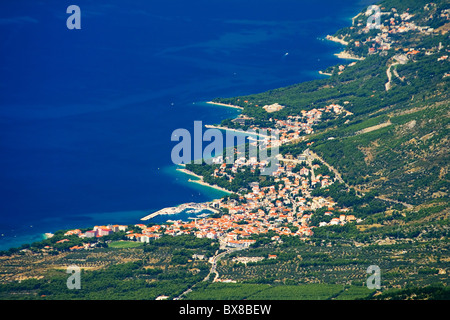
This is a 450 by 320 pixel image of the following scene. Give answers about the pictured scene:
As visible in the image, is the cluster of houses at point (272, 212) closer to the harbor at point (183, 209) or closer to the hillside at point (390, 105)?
the harbor at point (183, 209)

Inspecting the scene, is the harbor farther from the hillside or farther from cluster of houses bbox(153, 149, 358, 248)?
the hillside

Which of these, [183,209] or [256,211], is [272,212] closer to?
[256,211]

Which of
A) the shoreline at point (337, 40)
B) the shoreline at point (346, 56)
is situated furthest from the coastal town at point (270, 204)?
the shoreline at point (337, 40)

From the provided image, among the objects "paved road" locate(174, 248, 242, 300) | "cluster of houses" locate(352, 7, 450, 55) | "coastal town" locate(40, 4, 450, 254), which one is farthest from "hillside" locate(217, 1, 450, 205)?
"paved road" locate(174, 248, 242, 300)

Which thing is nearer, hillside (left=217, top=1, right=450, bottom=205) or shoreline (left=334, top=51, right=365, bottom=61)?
hillside (left=217, top=1, right=450, bottom=205)

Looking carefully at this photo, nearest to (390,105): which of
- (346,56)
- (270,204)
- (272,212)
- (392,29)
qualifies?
(270,204)

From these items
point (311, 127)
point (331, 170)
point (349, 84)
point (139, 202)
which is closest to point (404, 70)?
point (349, 84)

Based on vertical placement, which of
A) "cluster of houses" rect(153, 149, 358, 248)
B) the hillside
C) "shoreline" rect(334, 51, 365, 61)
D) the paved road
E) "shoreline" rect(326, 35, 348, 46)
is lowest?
the paved road

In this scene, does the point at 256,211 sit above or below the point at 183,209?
below
